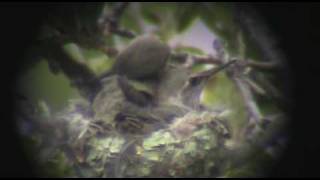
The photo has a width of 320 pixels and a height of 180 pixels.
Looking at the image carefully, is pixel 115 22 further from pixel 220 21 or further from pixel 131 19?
pixel 220 21

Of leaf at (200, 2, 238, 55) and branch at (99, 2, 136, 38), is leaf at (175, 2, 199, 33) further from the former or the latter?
branch at (99, 2, 136, 38)

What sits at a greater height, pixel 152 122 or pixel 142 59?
pixel 142 59

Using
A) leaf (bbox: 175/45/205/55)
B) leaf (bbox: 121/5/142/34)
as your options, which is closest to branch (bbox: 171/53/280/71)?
leaf (bbox: 175/45/205/55)

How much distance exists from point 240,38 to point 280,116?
8.9 inches

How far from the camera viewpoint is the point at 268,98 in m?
2.33

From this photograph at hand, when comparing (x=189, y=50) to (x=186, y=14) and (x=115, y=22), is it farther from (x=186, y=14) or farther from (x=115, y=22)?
(x=115, y=22)

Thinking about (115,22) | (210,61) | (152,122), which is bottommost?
(152,122)

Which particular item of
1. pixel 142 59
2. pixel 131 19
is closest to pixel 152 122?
pixel 142 59

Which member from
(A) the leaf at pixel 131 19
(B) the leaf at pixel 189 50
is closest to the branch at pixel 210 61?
(B) the leaf at pixel 189 50

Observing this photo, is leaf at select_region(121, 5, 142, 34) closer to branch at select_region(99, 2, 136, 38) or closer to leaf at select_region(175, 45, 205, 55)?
branch at select_region(99, 2, 136, 38)

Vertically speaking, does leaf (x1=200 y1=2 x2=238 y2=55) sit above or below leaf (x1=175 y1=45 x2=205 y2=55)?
above

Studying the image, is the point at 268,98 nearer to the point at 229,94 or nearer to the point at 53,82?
the point at 229,94

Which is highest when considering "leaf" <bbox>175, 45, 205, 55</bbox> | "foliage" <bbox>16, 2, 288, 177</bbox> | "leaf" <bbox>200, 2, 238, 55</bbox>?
"leaf" <bbox>200, 2, 238, 55</bbox>

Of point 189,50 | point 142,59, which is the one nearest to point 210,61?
point 189,50
